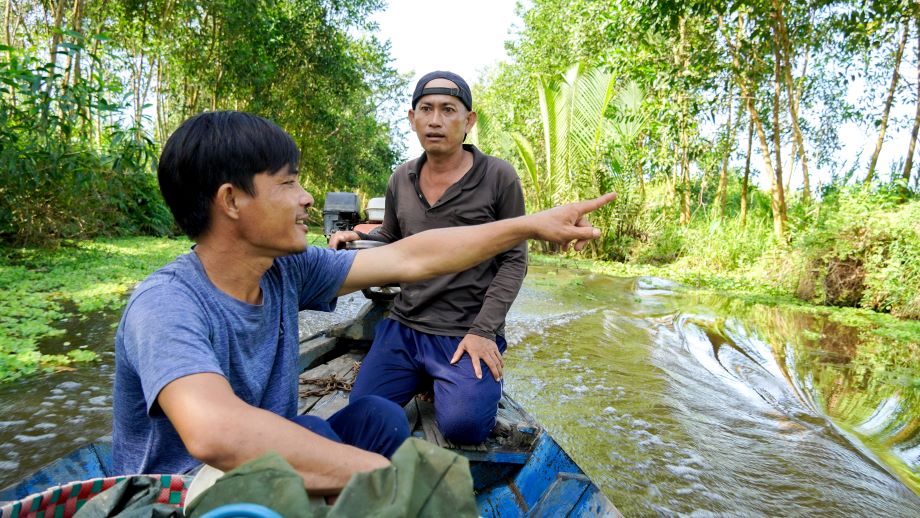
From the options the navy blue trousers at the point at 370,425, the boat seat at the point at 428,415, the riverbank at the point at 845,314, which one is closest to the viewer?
the navy blue trousers at the point at 370,425

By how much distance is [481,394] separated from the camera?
2602mm

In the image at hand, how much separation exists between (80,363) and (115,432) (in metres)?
4.06

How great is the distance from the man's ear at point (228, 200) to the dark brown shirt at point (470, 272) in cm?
152

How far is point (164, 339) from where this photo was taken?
46.2 inches

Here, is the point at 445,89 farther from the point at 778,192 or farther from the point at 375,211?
the point at 778,192

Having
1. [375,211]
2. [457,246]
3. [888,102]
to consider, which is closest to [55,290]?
[375,211]

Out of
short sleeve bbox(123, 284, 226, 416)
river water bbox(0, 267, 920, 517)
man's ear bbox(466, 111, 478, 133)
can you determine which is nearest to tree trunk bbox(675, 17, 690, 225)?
river water bbox(0, 267, 920, 517)

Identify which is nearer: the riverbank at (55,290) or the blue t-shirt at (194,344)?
the blue t-shirt at (194,344)

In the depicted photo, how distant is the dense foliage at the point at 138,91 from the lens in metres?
5.52

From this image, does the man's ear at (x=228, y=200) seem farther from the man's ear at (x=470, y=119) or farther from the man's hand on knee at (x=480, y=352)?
the man's ear at (x=470, y=119)

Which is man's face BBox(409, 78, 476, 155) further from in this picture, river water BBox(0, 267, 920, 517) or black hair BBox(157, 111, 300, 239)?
river water BBox(0, 267, 920, 517)

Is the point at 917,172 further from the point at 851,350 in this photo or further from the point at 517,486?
the point at 517,486

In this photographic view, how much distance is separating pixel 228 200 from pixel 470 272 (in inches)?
63.8

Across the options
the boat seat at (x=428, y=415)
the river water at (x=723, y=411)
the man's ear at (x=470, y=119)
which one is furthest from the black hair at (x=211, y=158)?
the river water at (x=723, y=411)
